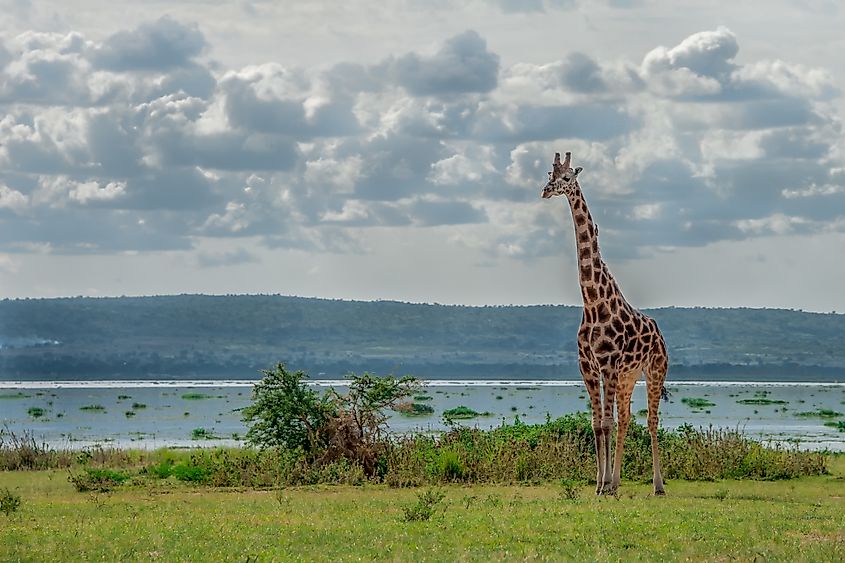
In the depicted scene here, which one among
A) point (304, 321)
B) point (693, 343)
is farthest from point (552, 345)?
point (304, 321)

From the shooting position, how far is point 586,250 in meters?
24.5

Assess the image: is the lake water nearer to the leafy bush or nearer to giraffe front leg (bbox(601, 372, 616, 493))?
the leafy bush

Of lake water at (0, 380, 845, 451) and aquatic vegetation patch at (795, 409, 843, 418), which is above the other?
aquatic vegetation patch at (795, 409, 843, 418)

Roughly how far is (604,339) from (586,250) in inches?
70.4

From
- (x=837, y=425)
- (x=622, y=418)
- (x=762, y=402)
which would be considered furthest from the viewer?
(x=762, y=402)

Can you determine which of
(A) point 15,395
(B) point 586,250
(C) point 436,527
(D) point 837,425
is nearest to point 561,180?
(B) point 586,250

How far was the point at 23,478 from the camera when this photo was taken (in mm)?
30578

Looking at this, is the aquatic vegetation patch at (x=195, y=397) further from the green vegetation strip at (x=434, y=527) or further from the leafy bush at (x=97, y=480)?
the green vegetation strip at (x=434, y=527)

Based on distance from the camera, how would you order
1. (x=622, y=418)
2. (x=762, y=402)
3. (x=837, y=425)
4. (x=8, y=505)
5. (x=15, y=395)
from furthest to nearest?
(x=15, y=395) < (x=762, y=402) < (x=837, y=425) < (x=622, y=418) < (x=8, y=505)

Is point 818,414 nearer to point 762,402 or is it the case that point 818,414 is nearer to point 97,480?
point 762,402

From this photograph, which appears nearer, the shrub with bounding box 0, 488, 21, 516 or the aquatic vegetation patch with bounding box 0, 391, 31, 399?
the shrub with bounding box 0, 488, 21, 516

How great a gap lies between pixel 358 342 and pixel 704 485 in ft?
520

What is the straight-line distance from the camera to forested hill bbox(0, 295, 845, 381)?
6880 inches

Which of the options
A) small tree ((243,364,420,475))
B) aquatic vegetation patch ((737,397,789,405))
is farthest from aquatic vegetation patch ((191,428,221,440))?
aquatic vegetation patch ((737,397,789,405))
